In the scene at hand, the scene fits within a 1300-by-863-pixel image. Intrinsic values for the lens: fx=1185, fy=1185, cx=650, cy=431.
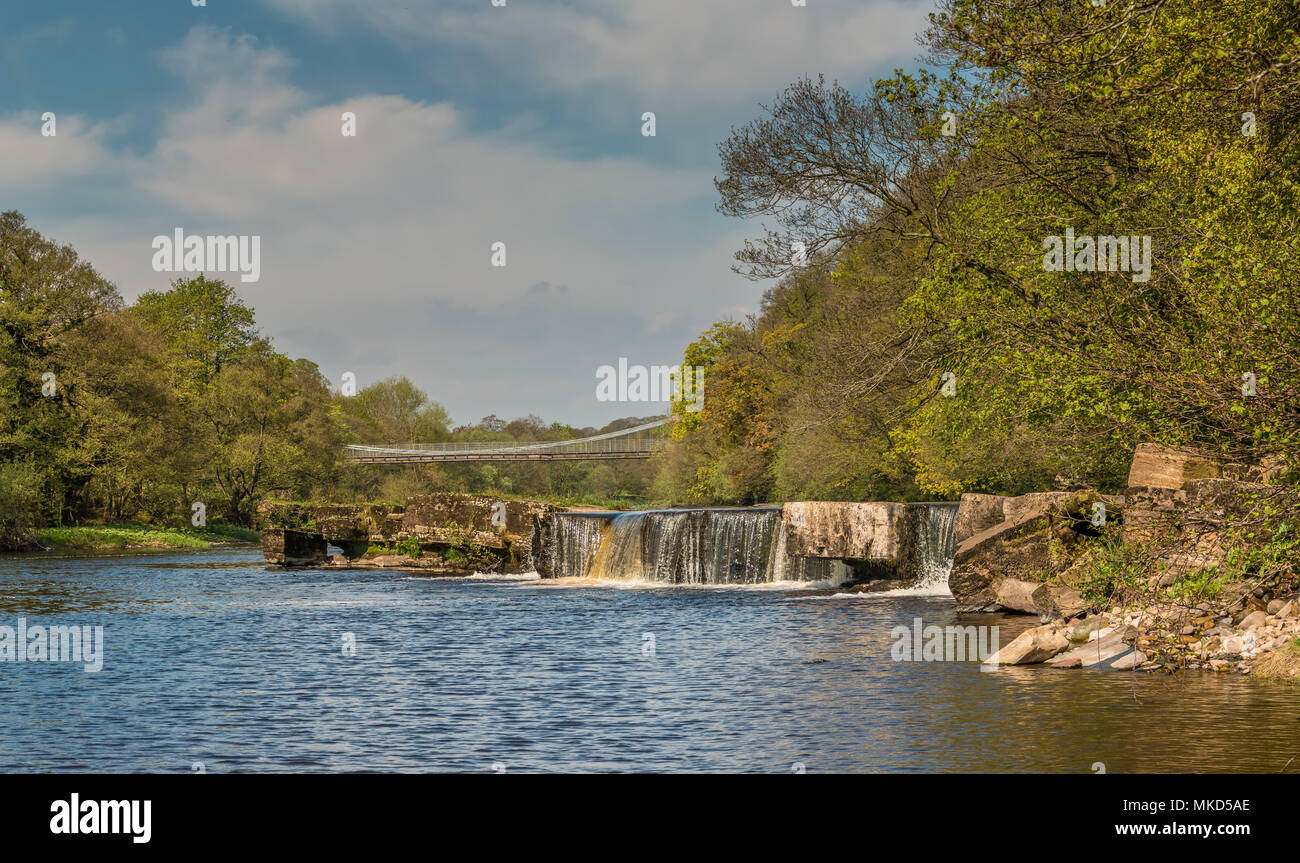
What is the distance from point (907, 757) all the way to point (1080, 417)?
913 cm

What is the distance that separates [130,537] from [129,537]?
4 cm

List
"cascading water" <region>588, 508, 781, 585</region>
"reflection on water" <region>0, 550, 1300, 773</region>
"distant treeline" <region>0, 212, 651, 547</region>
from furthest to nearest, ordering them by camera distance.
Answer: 1. "distant treeline" <region>0, 212, 651, 547</region>
2. "cascading water" <region>588, 508, 781, 585</region>
3. "reflection on water" <region>0, 550, 1300, 773</region>

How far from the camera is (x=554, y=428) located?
15538 centimetres

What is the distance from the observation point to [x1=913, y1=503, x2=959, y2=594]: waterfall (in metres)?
25.5

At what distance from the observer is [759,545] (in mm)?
28906

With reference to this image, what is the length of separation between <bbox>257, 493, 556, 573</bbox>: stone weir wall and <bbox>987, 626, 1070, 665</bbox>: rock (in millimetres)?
20291

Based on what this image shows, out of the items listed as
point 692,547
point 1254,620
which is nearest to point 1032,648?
point 1254,620

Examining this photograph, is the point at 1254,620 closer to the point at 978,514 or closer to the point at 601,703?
the point at 601,703

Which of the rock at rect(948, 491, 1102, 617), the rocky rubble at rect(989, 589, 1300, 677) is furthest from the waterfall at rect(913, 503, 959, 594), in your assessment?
the rocky rubble at rect(989, 589, 1300, 677)

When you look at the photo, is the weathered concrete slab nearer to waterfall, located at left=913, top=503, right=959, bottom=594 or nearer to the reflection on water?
waterfall, located at left=913, top=503, right=959, bottom=594

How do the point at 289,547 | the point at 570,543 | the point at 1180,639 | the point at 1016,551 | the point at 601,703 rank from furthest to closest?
1. the point at 289,547
2. the point at 570,543
3. the point at 1016,551
4. the point at 1180,639
5. the point at 601,703

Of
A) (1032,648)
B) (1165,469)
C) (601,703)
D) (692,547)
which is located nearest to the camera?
(601,703)
